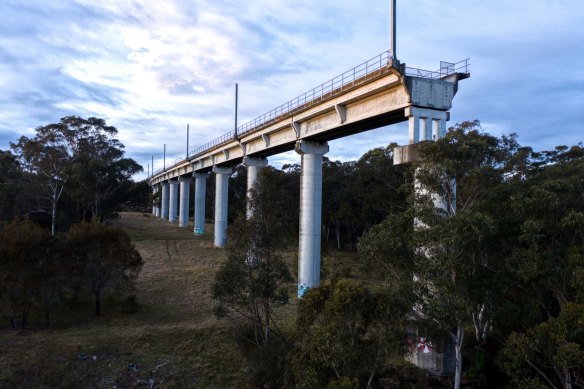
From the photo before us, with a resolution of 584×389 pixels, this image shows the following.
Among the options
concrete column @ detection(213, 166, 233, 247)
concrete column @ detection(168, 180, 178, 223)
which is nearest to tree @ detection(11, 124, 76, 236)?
concrete column @ detection(213, 166, 233, 247)

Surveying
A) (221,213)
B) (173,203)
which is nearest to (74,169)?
(221,213)

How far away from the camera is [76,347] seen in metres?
20.1

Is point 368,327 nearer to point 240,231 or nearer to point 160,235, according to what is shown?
point 240,231

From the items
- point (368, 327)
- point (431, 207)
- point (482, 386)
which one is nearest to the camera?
point (368, 327)

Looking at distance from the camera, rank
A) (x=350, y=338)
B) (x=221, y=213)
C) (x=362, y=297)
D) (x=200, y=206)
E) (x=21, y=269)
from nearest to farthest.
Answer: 1. (x=350, y=338)
2. (x=362, y=297)
3. (x=21, y=269)
4. (x=221, y=213)
5. (x=200, y=206)

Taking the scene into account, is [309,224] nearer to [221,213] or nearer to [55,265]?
[55,265]

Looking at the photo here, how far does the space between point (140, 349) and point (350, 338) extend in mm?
12393

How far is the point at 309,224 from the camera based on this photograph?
90.4 ft

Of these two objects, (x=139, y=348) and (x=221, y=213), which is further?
(x=221, y=213)

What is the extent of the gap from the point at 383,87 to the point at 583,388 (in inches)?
540

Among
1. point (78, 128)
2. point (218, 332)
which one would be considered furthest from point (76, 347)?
point (78, 128)

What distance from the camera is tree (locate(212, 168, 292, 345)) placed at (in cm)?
1761

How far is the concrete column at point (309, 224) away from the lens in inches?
1080

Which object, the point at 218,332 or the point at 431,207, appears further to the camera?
the point at 218,332
